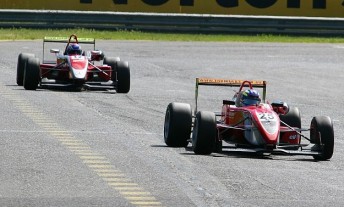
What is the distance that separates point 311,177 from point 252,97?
2.72 m

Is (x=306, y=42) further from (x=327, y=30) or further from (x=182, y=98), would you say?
(x=182, y=98)

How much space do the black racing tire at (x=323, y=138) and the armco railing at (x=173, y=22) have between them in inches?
1055

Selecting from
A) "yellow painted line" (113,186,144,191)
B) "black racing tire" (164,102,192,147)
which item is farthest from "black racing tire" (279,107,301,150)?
"yellow painted line" (113,186,144,191)

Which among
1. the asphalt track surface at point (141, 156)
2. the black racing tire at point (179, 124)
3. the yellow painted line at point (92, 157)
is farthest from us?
the black racing tire at point (179, 124)

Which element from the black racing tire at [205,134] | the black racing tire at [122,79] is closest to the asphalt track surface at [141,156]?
the black racing tire at [205,134]

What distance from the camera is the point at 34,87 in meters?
25.2

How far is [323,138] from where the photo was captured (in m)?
15.8

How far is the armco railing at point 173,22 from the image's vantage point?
139 ft

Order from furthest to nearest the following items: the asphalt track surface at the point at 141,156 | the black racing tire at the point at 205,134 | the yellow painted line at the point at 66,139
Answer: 1. the yellow painted line at the point at 66,139
2. the black racing tire at the point at 205,134
3. the asphalt track surface at the point at 141,156

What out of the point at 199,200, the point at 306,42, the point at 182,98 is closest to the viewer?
the point at 199,200

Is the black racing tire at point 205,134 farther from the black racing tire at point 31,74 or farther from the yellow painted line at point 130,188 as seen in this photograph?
the black racing tire at point 31,74

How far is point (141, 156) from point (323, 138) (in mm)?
2268

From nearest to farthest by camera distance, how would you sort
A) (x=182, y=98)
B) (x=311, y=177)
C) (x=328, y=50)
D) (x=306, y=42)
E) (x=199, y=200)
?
(x=199, y=200) → (x=311, y=177) → (x=182, y=98) → (x=328, y=50) → (x=306, y=42)

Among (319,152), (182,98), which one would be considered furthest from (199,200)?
(182,98)
